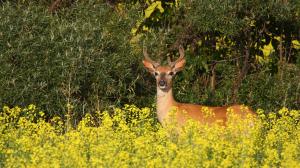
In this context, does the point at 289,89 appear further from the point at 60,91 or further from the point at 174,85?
the point at 60,91

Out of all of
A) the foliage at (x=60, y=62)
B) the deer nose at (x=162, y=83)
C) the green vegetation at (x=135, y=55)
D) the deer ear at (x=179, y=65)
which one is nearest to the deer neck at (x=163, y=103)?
the deer nose at (x=162, y=83)

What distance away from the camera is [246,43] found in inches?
674

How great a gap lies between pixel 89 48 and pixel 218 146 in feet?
19.0

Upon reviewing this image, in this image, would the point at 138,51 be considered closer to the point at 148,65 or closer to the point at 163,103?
the point at 148,65

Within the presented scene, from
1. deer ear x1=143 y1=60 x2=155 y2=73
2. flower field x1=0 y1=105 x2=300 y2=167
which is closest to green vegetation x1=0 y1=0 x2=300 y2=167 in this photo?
deer ear x1=143 y1=60 x2=155 y2=73

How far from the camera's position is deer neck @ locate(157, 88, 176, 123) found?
570 inches

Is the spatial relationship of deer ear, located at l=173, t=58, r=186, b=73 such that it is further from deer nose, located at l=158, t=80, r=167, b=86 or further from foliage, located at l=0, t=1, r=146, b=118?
foliage, located at l=0, t=1, r=146, b=118

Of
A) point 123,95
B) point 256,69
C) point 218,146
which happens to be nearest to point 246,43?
point 256,69

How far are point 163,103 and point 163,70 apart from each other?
597mm

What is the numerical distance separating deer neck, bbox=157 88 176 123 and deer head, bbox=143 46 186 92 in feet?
0.25

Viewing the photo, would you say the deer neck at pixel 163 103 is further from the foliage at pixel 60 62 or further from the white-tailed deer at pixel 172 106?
the foliage at pixel 60 62

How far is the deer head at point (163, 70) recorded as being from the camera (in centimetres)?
1470

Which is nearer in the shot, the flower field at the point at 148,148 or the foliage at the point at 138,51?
the flower field at the point at 148,148

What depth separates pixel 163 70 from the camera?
48.9ft
